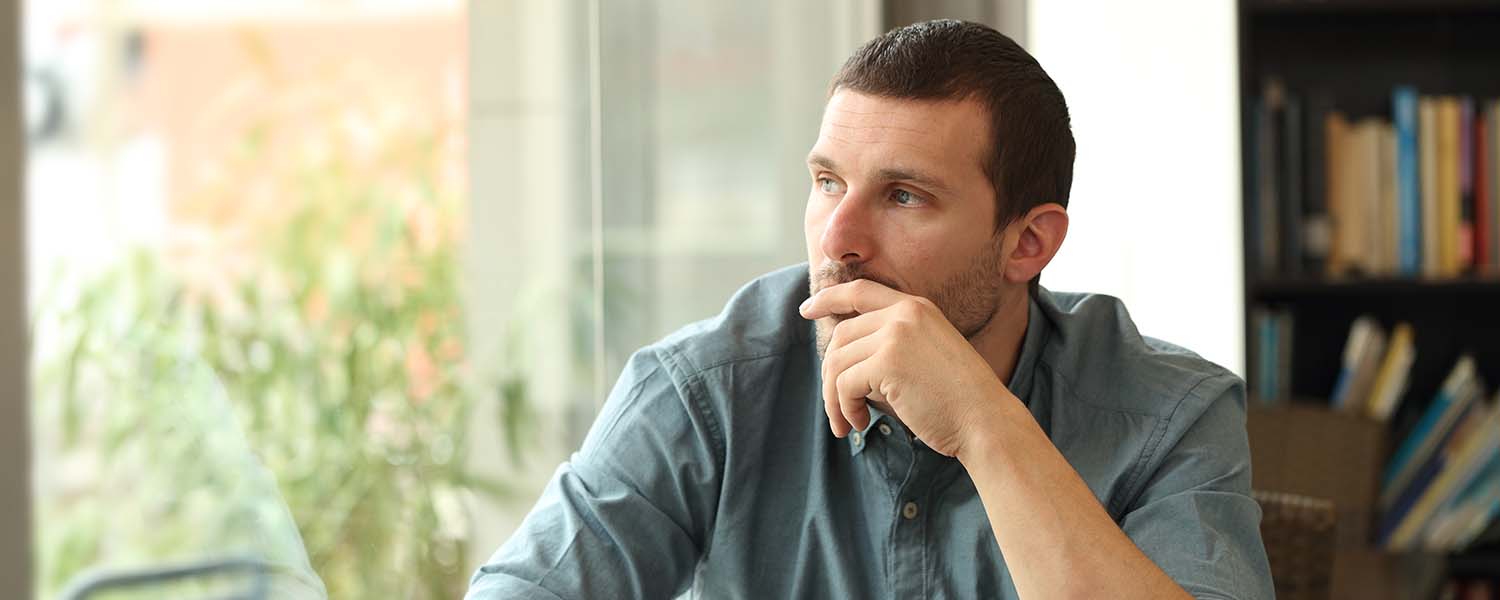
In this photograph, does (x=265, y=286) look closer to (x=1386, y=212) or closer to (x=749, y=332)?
(x=749, y=332)

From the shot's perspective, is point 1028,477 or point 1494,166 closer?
point 1028,477

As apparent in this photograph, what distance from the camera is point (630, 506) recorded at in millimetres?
1137

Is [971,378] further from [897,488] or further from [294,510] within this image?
[294,510]

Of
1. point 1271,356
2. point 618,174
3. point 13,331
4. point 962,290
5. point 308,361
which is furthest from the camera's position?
point 1271,356

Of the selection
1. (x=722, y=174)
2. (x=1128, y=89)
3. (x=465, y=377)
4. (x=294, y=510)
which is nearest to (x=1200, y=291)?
(x=1128, y=89)

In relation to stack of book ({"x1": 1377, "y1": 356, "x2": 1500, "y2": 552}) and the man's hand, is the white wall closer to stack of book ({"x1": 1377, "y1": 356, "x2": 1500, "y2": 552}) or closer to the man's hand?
stack of book ({"x1": 1377, "y1": 356, "x2": 1500, "y2": 552})

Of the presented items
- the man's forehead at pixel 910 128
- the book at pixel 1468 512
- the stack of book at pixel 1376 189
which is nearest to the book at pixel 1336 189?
the stack of book at pixel 1376 189

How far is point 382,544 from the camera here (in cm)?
196

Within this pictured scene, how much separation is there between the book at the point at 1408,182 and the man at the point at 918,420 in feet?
5.45

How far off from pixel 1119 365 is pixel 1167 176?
1593 mm

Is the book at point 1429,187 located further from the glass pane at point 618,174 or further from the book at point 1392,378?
the glass pane at point 618,174

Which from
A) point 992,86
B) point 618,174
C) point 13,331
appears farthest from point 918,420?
point 618,174

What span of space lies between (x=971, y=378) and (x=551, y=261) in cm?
100

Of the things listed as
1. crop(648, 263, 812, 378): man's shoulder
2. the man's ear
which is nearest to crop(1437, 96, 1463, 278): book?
the man's ear
